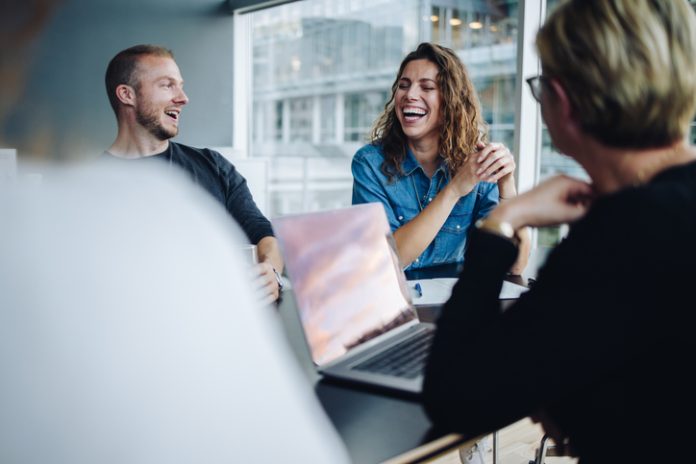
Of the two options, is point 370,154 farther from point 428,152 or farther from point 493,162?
point 493,162

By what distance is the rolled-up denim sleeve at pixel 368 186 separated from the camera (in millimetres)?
1960

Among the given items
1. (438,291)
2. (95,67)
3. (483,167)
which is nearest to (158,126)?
(483,167)

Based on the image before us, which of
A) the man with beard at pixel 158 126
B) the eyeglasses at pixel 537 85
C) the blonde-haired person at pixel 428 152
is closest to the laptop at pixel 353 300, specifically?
the eyeglasses at pixel 537 85

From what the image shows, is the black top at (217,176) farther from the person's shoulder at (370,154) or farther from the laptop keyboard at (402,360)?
the laptop keyboard at (402,360)

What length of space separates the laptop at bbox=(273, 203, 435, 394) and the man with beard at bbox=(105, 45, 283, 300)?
1.06 metres

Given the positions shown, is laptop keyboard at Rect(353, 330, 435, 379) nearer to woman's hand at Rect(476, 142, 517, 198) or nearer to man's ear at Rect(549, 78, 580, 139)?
man's ear at Rect(549, 78, 580, 139)

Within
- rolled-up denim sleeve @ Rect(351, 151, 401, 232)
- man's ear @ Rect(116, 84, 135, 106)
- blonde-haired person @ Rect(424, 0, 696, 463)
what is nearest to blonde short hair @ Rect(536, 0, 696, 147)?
blonde-haired person @ Rect(424, 0, 696, 463)

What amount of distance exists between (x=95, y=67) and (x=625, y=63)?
4177 mm

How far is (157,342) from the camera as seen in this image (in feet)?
1.31

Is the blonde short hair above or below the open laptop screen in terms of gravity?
above

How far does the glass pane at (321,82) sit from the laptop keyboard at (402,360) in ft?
11.0

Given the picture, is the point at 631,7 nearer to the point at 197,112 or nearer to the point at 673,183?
the point at 673,183

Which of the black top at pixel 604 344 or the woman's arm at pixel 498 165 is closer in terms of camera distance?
the black top at pixel 604 344

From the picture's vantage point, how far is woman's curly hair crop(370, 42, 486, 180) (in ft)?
6.64
